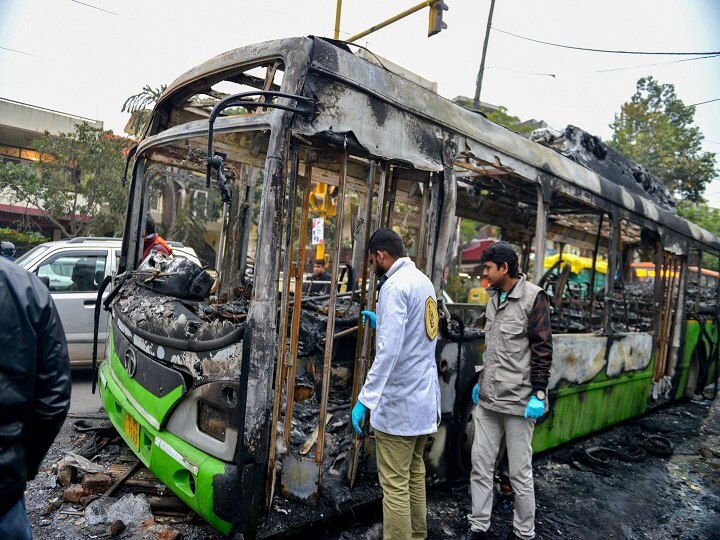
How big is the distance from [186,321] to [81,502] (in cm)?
138

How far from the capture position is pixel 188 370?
289 centimetres

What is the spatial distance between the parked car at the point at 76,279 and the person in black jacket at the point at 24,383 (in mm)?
4505

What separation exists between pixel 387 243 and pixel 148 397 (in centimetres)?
178

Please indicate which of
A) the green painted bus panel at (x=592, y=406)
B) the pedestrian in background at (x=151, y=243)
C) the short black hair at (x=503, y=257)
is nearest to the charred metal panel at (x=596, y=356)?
the green painted bus panel at (x=592, y=406)

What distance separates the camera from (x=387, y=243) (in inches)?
118

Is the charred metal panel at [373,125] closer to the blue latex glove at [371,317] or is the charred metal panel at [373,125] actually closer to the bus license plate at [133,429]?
the blue latex glove at [371,317]

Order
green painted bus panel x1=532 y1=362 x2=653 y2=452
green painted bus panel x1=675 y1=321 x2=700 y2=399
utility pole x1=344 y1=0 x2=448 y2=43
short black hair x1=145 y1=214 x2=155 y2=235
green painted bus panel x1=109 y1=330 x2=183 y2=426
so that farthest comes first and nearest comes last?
green painted bus panel x1=675 y1=321 x2=700 y2=399 → utility pole x1=344 y1=0 x2=448 y2=43 → green painted bus panel x1=532 y1=362 x2=653 y2=452 → short black hair x1=145 y1=214 x2=155 y2=235 → green painted bus panel x1=109 y1=330 x2=183 y2=426

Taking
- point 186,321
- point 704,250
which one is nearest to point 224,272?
point 186,321

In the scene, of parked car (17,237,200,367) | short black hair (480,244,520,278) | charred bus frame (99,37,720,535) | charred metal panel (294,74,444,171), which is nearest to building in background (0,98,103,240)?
parked car (17,237,200,367)

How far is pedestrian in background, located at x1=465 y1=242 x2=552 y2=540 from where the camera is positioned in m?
3.35

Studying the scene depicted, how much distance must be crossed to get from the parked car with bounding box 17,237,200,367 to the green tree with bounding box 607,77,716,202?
938 inches

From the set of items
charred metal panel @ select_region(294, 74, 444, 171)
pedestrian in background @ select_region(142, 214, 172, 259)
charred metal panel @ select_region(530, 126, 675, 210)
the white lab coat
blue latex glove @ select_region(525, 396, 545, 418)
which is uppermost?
charred metal panel @ select_region(530, 126, 675, 210)

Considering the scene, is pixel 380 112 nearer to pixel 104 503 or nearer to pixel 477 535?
pixel 477 535

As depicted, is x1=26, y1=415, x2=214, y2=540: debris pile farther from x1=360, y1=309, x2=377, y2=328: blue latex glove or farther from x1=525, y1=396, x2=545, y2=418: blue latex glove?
x1=525, y1=396, x2=545, y2=418: blue latex glove
